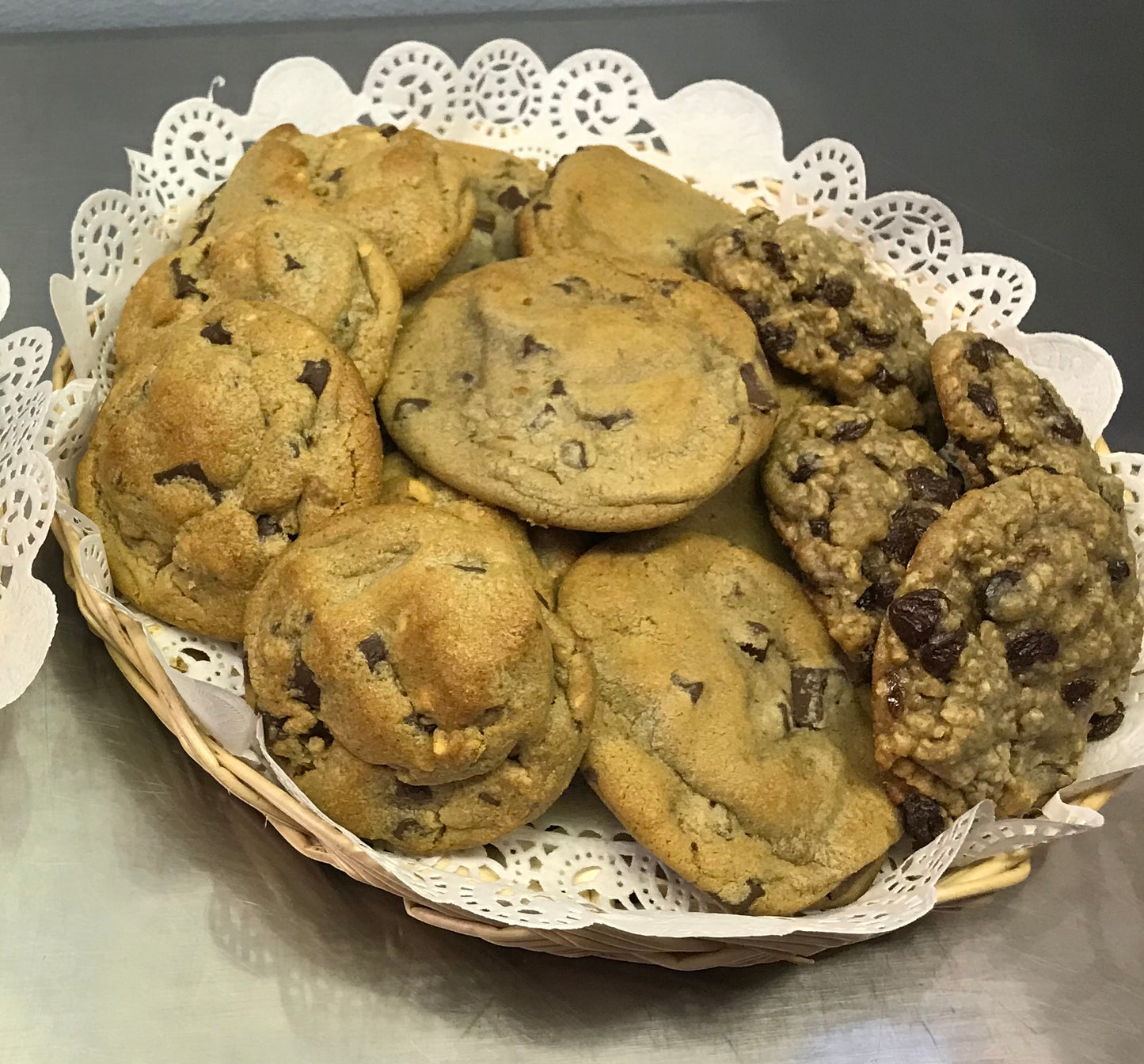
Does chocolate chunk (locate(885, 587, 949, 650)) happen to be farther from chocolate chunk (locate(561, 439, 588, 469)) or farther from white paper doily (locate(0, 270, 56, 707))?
white paper doily (locate(0, 270, 56, 707))

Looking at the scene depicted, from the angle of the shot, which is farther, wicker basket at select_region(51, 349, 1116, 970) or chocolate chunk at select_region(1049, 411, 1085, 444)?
chocolate chunk at select_region(1049, 411, 1085, 444)

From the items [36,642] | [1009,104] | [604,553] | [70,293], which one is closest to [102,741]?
[36,642]

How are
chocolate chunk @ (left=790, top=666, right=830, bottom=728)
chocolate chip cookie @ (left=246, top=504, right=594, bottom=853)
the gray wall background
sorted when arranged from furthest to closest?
the gray wall background → chocolate chunk @ (left=790, top=666, right=830, bottom=728) → chocolate chip cookie @ (left=246, top=504, right=594, bottom=853)

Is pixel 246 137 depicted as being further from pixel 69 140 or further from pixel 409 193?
pixel 69 140

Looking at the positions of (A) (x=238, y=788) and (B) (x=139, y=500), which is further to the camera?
(B) (x=139, y=500)

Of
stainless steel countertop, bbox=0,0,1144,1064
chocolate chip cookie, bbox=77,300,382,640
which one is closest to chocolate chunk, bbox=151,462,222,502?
chocolate chip cookie, bbox=77,300,382,640

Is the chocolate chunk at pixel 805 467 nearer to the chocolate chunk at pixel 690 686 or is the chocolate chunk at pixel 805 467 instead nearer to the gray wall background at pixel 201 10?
the chocolate chunk at pixel 690 686
